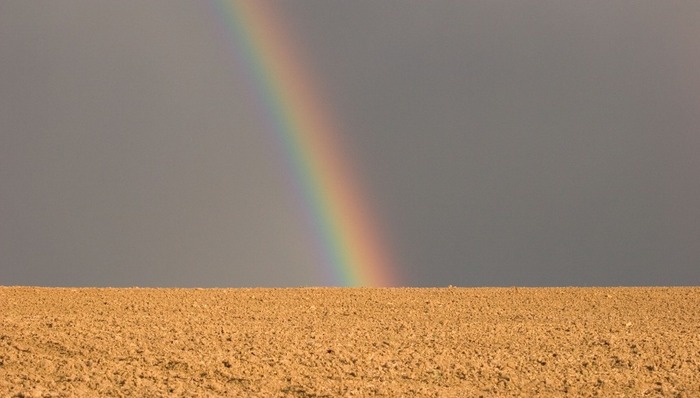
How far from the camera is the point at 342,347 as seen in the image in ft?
49.7

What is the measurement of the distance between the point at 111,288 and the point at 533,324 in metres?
11.1

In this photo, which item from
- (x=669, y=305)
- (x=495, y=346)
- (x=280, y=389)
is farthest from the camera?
(x=669, y=305)

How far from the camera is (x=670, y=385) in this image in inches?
537

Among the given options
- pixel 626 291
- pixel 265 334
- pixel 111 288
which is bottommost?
pixel 265 334

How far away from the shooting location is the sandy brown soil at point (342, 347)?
13.1 m

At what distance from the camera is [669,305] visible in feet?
74.4

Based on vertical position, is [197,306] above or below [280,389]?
above

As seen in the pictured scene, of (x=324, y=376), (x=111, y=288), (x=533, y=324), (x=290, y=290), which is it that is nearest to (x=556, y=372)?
(x=324, y=376)

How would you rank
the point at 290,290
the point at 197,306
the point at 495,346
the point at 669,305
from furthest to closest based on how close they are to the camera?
the point at 290,290
the point at 669,305
the point at 197,306
the point at 495,346

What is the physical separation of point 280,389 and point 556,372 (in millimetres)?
4174

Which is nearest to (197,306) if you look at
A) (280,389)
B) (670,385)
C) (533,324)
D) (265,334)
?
(265,334)

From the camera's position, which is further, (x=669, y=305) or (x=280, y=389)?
(x=669, y=305)

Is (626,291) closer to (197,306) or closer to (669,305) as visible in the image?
(669,305)

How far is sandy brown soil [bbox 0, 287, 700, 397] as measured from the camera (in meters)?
13.1
